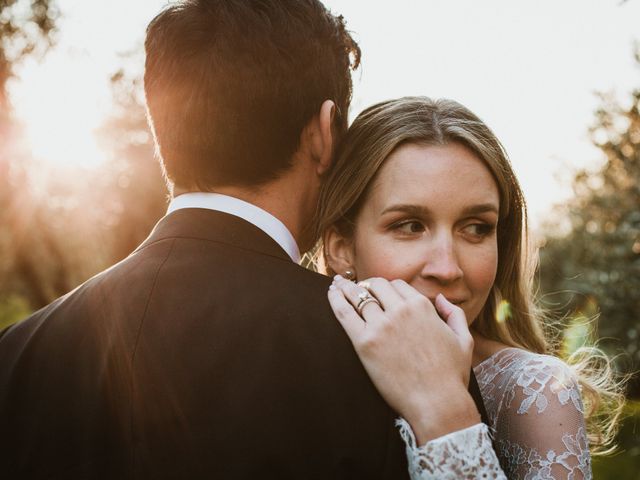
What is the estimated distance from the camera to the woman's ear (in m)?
2.99

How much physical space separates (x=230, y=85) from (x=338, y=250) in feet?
3.84

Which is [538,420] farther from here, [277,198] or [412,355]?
[277,198]

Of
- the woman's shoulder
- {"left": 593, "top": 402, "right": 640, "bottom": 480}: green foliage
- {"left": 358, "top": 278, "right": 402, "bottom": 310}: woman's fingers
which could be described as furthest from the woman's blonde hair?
{"left": 593, "top": 402, "right": 640, "bottom": 480}: green foliage

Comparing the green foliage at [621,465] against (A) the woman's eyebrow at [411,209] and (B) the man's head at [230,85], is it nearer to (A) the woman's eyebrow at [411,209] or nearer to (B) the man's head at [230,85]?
(A) the woman's eyebrow at [411,209]

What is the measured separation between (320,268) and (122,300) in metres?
1.85

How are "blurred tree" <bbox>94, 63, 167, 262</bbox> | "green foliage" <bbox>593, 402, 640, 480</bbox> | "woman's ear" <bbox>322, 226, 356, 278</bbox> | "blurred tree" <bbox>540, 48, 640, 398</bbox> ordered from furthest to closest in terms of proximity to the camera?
"blurred tree" <bbox>94, 63, 167, 262</bbox> → "green foliage" <bbox>593, 402, 640, 480</bbox> → "blurred tree" <bbox>540, 48, 640, 398</bbox> → "woman's ear" <bbox>322, 226, 356, 278</bbox>

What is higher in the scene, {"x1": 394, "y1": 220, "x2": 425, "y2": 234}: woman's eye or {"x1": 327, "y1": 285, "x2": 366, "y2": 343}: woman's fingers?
{"x1": 394, "y1": 220, "x2": 425, "y2": 234}: woman's eye

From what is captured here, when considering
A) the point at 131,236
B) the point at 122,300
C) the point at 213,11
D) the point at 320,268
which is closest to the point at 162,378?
the point at 122,300

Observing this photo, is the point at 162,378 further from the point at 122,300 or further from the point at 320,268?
the point at 320,268

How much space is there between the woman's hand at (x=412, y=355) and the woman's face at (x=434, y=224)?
59cm

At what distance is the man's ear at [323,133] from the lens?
7.45 feet

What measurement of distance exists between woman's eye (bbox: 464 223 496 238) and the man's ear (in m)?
0.73

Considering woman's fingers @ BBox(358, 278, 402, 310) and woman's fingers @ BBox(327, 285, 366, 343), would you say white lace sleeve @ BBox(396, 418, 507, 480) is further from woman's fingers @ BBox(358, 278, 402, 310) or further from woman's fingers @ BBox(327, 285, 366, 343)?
woman's fingers @ BBox(358, 278, 402, 310)

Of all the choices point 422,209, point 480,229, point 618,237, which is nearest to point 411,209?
point 422,209
